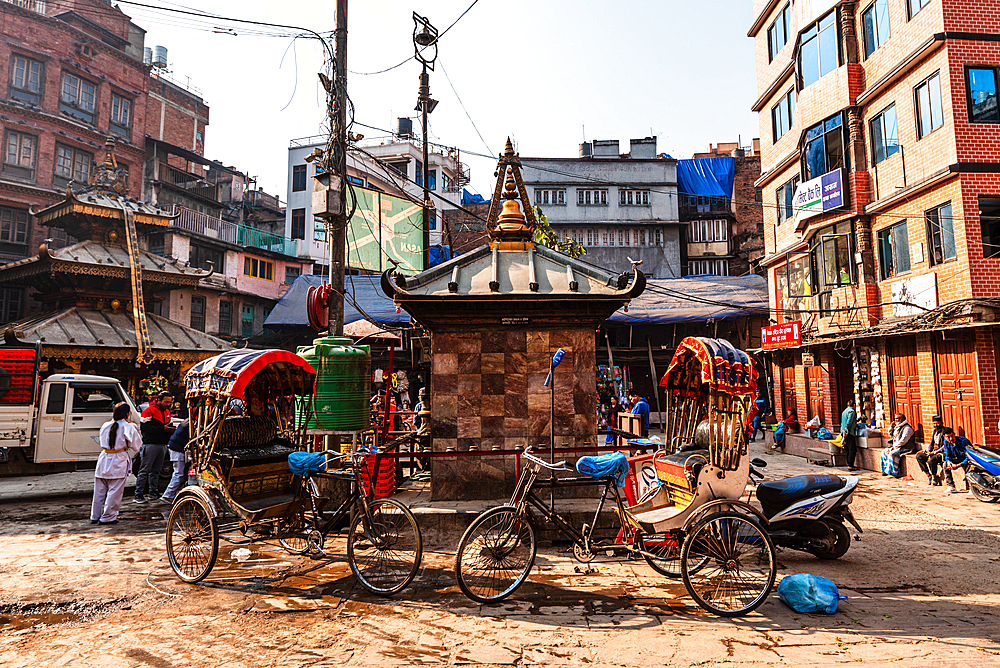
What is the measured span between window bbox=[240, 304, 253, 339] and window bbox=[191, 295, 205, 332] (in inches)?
94.6

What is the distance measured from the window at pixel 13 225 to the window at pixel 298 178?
14456mm

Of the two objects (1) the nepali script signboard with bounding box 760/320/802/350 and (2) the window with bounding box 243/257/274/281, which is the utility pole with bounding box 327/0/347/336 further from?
(2) the window with bounding box 243/257/274/281

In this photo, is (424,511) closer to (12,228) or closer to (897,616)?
(897,616)

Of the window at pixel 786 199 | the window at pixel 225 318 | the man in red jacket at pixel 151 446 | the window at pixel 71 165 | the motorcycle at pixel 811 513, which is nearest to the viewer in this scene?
the motorcycle at pixel 811 513

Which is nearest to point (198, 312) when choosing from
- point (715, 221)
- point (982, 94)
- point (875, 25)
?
point (875, 25)

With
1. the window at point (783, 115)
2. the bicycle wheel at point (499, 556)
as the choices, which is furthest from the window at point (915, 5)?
the bicycle wheel at point (499, 556)

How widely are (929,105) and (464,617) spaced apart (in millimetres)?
19444

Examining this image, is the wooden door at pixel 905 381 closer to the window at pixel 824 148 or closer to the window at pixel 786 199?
the window at pixel 824 148

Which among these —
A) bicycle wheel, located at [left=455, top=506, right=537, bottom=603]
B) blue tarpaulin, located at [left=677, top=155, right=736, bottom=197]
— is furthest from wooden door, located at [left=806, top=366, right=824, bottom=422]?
blue tarpaulin, located at [left=677, top=155, right=736, bottom=197]

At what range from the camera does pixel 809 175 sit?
2123 cm

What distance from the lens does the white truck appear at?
13.2 meters

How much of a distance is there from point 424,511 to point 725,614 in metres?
3.94

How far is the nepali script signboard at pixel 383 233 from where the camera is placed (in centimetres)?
1427

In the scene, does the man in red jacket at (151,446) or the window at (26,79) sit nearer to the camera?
the man in red jacket at (151,446)
